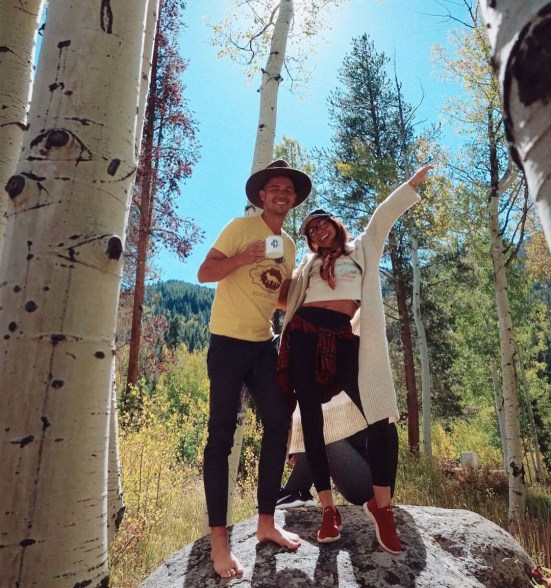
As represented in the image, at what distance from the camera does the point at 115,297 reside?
1314 mm

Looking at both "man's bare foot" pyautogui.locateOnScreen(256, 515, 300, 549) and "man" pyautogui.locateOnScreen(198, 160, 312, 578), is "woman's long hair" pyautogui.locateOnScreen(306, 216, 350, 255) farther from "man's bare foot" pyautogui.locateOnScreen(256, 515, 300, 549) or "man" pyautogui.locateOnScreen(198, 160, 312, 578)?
"man's bare foot" pyautogui.locateOnScreen(256, 515, 300, 549)

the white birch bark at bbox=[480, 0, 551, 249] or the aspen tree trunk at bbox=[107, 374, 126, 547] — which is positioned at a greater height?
the white birch bark at bbox=[480, 0, 551, 249]

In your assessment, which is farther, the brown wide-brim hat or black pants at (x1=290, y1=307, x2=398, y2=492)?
the brown wide-brim hat

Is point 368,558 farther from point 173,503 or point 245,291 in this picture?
point 173,503

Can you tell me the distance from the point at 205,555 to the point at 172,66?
1196cm

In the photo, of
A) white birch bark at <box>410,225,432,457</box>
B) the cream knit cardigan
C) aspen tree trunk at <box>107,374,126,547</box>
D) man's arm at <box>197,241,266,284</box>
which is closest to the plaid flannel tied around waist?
the cream knit cardigan

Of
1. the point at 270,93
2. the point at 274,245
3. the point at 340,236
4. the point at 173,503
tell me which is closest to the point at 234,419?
the point at 274,245

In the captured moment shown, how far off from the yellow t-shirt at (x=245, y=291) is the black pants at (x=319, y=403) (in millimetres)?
252

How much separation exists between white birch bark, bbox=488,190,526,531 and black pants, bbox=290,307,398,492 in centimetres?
468

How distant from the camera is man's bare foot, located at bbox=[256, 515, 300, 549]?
8.08ft

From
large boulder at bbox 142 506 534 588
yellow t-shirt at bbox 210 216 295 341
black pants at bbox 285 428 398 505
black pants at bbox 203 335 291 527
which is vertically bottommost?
large boulder at bbox 142 506 534 588

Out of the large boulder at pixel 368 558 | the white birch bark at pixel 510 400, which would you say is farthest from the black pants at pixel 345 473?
the white birch bark at pixel 510 400

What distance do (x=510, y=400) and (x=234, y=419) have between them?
5493 millimetres

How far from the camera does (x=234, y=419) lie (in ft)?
8.46
